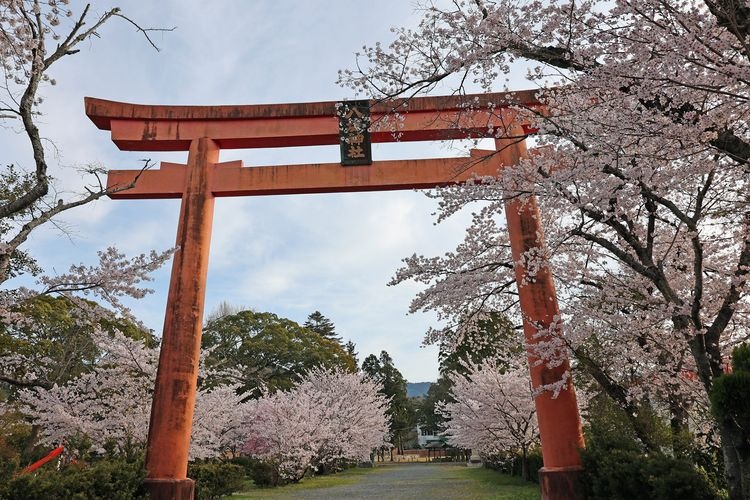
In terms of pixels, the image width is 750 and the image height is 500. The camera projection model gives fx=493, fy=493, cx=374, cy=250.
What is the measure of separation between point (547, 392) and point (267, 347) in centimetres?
2511

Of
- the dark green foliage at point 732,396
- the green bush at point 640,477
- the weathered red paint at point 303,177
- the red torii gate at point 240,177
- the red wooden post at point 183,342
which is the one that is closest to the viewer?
the dark green foliage at point 732,396

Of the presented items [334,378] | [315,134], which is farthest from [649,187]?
[334,378]

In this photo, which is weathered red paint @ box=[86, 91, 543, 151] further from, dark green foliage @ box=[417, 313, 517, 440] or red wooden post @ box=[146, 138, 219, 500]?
dark green foliage @ box=[417, 313, 517, 440]

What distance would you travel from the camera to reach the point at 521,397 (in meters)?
13.7

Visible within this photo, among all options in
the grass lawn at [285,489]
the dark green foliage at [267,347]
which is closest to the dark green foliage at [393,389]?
the dark green foliage at [267,347]

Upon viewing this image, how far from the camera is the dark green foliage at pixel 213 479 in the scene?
419 inches

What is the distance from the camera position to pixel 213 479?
11.2 m

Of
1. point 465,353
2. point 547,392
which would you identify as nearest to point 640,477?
point 547,392

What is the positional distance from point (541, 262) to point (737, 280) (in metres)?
2.25

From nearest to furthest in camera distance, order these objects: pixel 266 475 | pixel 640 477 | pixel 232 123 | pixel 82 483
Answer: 1. pixel 640 477
2. pixel 82 483
3. pixel 232 123
4. pixel 266 475

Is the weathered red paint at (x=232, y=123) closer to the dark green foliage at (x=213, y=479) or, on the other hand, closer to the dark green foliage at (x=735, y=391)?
the dark green foliage at (x=735, y=391)

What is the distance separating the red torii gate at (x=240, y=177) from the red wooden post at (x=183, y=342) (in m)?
0.02

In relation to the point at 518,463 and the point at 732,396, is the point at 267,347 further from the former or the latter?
the point at 732,396

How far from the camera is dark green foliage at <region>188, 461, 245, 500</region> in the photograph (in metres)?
10.6
